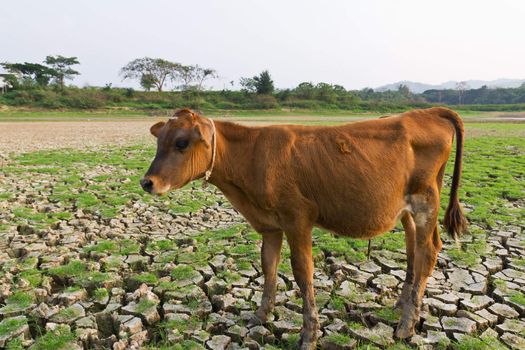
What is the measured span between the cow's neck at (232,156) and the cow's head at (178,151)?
0.26m

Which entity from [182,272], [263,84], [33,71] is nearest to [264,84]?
[263,84]

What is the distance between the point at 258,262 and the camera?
222 inches

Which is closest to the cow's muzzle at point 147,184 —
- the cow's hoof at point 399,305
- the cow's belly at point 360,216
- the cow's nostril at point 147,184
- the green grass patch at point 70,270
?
the cow's nostril at point 147,184

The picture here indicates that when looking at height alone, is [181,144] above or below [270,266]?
above

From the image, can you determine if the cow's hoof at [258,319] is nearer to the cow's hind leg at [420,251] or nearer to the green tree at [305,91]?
the cow's hind leg at [420,251]

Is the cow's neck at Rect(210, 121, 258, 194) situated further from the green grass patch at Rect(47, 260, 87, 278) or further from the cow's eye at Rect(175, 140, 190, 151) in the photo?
the green grass patch at Rect(47, 260, 87, 278)

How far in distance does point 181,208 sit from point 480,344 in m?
5.87

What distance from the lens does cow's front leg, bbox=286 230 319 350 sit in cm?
371

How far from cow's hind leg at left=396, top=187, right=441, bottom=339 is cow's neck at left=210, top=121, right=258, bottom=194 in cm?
166

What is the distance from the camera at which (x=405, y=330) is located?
3.88 meters

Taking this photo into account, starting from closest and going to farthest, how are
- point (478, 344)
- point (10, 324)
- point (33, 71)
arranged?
point (478, 344)
point (10, 324)
point (33, 71)

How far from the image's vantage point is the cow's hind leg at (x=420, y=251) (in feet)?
12.8

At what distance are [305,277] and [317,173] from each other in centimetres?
97

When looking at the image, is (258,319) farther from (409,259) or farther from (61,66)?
(61,66)
